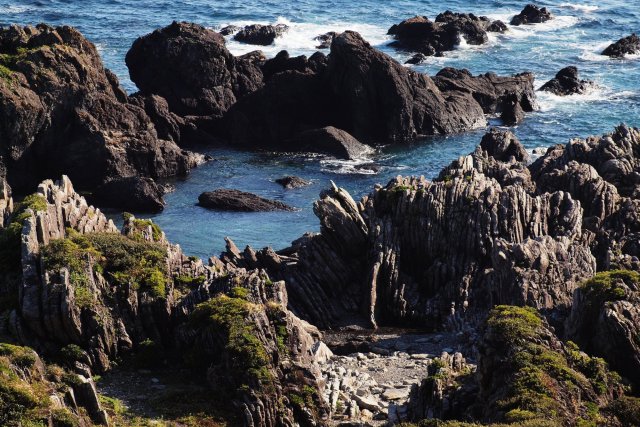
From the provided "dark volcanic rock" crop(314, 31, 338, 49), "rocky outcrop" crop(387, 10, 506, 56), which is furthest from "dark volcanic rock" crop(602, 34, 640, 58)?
"dark volcanic rock" crop(314, 31, 338, 49)


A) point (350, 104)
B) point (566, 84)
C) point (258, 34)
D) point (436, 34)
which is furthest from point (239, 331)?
point (258, 34)

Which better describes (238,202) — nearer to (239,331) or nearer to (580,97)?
(239,331)

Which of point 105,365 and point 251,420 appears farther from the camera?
point 105,365

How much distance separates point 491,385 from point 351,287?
692 inches

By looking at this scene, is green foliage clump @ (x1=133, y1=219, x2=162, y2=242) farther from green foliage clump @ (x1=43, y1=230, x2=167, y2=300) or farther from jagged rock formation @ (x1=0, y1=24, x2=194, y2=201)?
jagged rock formation @ (x1=0, y1=24, x2=194, y2=201)

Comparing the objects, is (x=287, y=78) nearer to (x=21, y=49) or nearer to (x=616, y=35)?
(x=21, y=49)

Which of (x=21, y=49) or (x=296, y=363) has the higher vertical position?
(x=21, y=49)

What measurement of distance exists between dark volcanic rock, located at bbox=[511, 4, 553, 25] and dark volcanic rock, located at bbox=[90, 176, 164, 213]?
220 feet

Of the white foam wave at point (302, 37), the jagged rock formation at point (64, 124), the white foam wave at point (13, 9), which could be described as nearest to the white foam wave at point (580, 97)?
the white foam wave at point (302, 37)

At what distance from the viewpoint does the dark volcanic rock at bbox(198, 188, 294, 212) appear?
67.5 meters

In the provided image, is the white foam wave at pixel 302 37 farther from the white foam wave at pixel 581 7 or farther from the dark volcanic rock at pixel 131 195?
the dark volcanic rock at pixel 131 195

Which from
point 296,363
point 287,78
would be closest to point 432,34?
point 287,78

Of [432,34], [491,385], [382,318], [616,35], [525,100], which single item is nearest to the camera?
[491,385]

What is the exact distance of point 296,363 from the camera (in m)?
38.8
